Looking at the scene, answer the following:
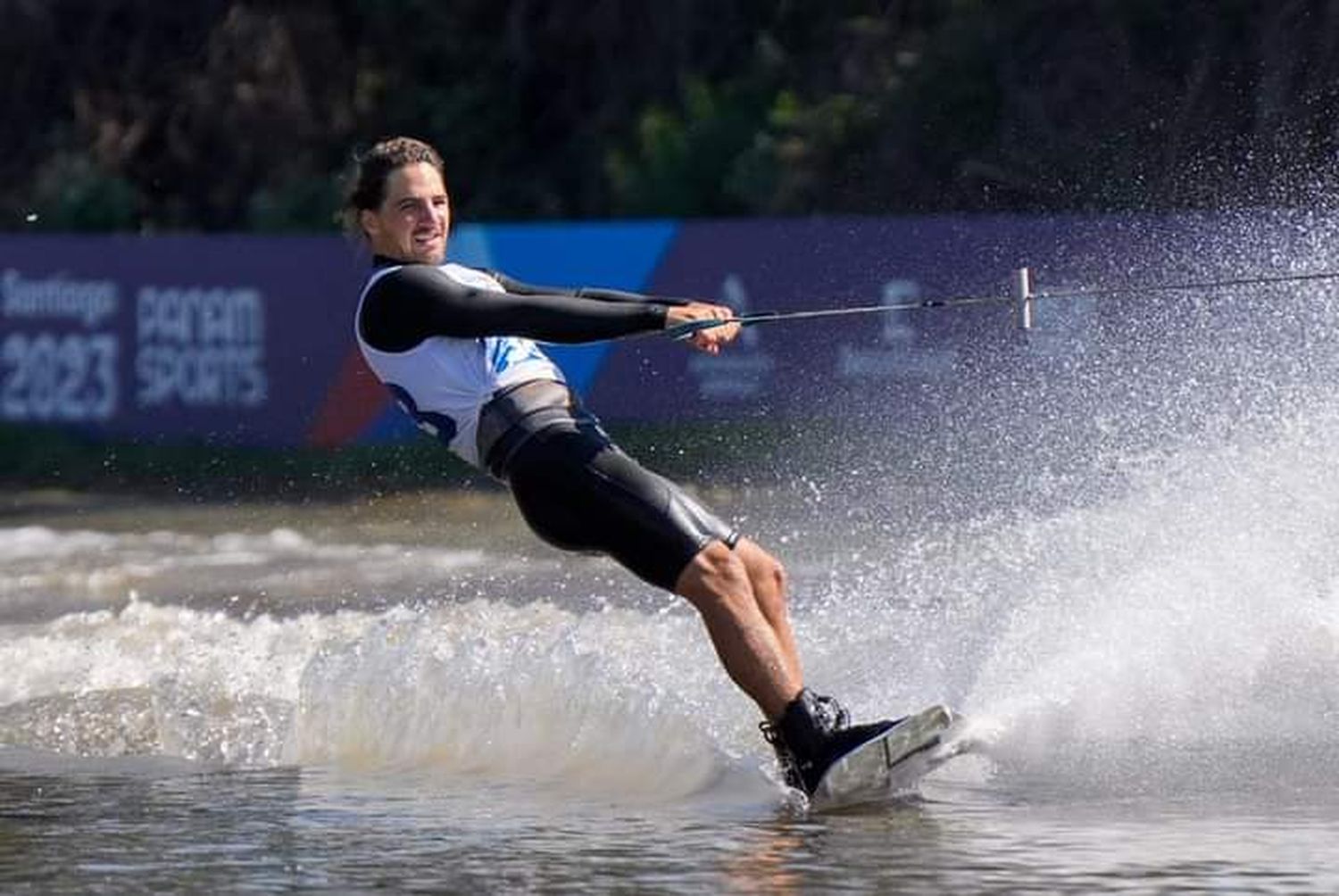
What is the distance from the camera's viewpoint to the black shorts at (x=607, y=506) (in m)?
7.32

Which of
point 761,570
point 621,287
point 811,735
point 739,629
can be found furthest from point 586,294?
point 621,287

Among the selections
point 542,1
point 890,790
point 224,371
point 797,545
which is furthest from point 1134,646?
point 542,1

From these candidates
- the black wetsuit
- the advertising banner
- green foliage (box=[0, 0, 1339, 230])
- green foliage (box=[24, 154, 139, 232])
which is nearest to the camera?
the black wetsuit

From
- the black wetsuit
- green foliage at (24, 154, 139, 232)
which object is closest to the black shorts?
the black wetsuit

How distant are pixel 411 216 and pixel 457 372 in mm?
431

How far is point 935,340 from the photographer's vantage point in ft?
52.6

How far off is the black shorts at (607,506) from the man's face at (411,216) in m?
0.62

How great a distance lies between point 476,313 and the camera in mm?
7348

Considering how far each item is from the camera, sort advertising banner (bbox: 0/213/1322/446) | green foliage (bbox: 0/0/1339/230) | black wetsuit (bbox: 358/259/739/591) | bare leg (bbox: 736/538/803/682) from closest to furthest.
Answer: black wetsuit (bbox: 358/259/739/591)
bare leg (bbox: 736/538/803/682)
advertising banner (bbox: 0/213/1322/446)
green foliage (bbox: 0/0/1339/230)

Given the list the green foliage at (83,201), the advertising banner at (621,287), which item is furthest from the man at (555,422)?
the green foliage at (83,201)

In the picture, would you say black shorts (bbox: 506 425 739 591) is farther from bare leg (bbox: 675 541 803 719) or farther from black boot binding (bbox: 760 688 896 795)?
black boot binding (bbox: 760 688 896 795)

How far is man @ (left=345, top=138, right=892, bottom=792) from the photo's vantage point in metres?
7.29

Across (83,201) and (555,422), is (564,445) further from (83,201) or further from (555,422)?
(83,201)

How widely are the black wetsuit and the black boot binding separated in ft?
1.38
